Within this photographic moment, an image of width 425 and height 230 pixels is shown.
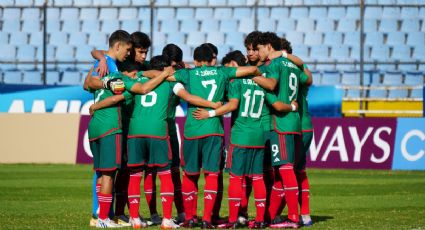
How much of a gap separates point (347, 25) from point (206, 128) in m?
19.0

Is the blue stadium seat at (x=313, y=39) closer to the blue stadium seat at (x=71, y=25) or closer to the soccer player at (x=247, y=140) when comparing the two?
the blue stadium seat at (x=71, y=25)

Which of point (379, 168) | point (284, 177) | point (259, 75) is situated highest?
point (259, 75)

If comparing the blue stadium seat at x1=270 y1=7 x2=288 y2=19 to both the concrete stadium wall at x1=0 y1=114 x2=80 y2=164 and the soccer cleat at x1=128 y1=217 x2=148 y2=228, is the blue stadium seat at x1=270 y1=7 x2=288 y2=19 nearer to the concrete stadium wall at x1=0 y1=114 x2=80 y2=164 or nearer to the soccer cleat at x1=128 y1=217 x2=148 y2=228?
the concrete stadium wall at x1=0 y1=114 x2=80 y2=164

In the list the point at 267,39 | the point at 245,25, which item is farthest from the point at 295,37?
the point at 267,39

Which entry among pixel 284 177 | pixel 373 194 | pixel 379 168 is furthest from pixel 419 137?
pixel 284 177

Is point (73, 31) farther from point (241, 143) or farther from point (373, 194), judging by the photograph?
Answer: point (241, 143)

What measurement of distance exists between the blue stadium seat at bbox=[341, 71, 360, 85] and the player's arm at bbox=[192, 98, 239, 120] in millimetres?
16828

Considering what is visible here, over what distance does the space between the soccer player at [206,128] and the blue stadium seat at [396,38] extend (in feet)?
63.4

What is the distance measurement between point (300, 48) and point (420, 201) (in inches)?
573

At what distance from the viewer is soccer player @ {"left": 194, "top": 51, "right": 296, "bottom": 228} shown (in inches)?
476

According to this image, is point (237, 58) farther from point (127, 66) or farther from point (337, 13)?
point (337, 13)

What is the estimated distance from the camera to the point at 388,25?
30703 millimetres

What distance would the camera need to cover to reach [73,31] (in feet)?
106


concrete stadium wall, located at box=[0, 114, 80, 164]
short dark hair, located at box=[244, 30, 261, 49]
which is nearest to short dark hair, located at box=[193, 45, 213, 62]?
Result: short dark hair, located at box=[244, 30, 261, 49]
